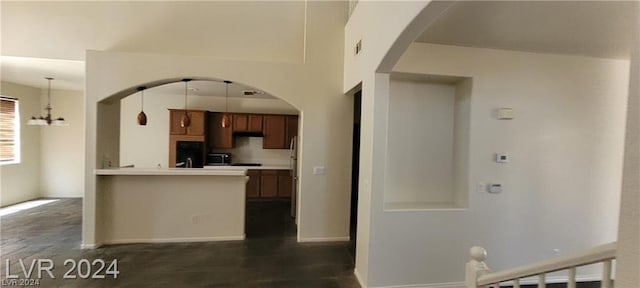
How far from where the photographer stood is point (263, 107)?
7.45 meters

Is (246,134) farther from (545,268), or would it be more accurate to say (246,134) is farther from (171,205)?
(545,268)

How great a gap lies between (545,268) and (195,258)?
359 cm

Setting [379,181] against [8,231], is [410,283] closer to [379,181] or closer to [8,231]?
[379,181]

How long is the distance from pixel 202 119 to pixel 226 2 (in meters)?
3.24

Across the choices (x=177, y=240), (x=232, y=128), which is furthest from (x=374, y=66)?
(x=232, y=128)

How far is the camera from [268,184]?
706cm

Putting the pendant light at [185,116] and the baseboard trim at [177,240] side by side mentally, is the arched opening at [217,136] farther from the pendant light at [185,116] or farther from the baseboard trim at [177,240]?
the baseboard trim at [177,240]

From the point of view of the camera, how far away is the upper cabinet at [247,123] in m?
7.14

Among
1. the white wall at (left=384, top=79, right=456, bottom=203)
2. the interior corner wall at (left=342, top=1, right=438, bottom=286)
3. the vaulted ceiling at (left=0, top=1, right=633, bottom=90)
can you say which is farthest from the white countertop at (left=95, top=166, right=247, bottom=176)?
the white wall at (left=384, top=79, right=456, bottom=203)

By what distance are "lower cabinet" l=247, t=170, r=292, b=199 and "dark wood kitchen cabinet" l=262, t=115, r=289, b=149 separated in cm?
70

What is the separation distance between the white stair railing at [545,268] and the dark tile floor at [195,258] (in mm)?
1841

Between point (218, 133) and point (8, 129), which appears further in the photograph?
point (218, 133)

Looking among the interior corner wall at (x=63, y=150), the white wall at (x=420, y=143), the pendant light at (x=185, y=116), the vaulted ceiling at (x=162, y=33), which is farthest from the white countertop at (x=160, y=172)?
the interior corner wall at (x=63, y=150)

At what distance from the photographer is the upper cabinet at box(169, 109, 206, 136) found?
679 cm
